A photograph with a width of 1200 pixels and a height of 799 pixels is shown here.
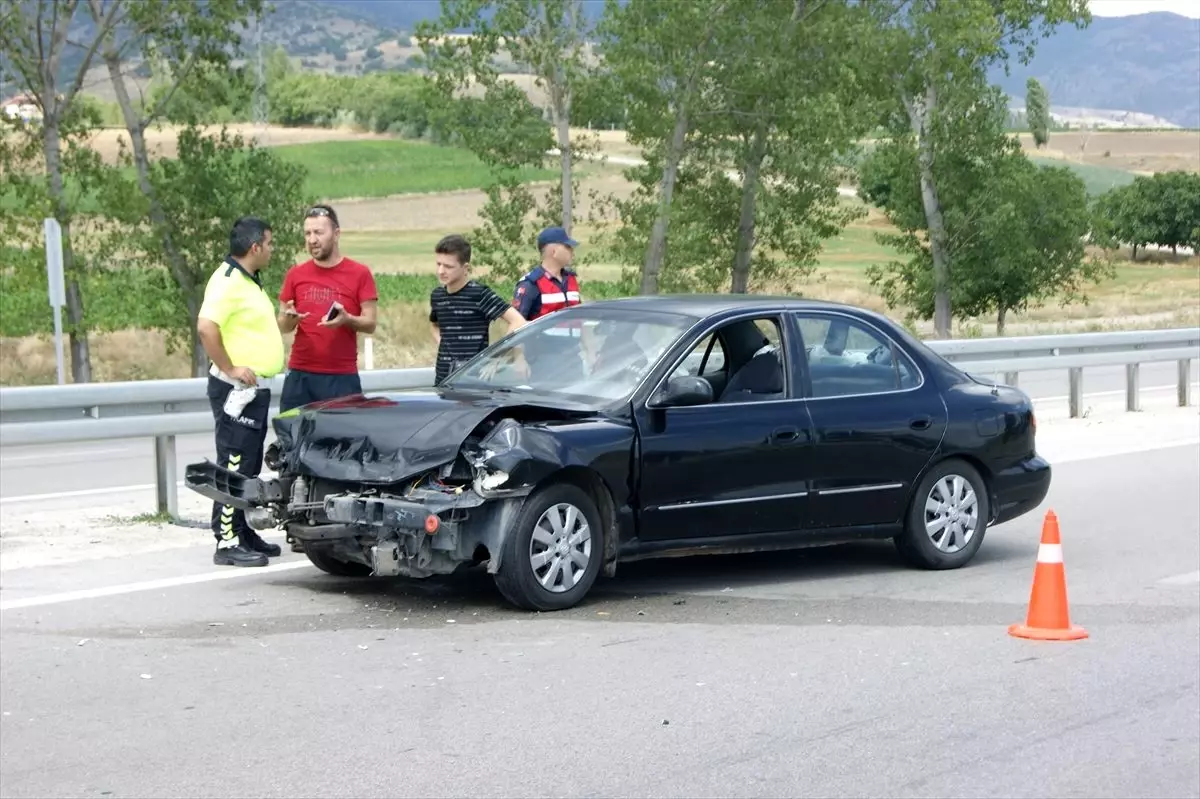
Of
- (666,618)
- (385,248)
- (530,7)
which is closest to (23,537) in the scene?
(666,618)

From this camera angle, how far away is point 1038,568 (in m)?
8.38

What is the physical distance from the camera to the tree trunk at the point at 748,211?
39.2m

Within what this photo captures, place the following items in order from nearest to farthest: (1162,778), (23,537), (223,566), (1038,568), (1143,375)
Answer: (1162,778)
(1038,568)
(223,566)
(23,537)
(1143,375)

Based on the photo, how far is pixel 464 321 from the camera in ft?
36.1

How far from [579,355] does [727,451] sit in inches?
37.5

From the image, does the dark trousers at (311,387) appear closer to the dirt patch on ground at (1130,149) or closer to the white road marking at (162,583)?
the white road marking at (162,583)

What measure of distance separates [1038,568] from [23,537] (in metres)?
5.93

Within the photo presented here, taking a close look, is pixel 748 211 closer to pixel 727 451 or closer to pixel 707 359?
pixel 707 359

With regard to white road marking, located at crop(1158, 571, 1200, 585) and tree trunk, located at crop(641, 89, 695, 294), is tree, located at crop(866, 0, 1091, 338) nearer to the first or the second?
tree trunk, located at crop(641, 89, 695, 294)

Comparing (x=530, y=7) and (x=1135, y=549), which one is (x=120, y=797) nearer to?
(x=1135, y=549)

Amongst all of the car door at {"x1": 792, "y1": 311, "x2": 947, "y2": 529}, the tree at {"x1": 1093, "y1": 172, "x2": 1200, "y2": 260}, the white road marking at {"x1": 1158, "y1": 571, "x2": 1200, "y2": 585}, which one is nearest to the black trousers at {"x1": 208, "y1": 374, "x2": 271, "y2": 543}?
the car door at {"x1": 792, "y1": 311, "x2": 947, "y2": 529}

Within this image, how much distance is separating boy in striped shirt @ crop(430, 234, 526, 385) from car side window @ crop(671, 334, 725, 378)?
5.42ft

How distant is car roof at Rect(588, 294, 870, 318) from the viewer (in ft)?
31.6

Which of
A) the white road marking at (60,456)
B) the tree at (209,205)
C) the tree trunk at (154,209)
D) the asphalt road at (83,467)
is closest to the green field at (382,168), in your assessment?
the tree trunk at (154,209)
